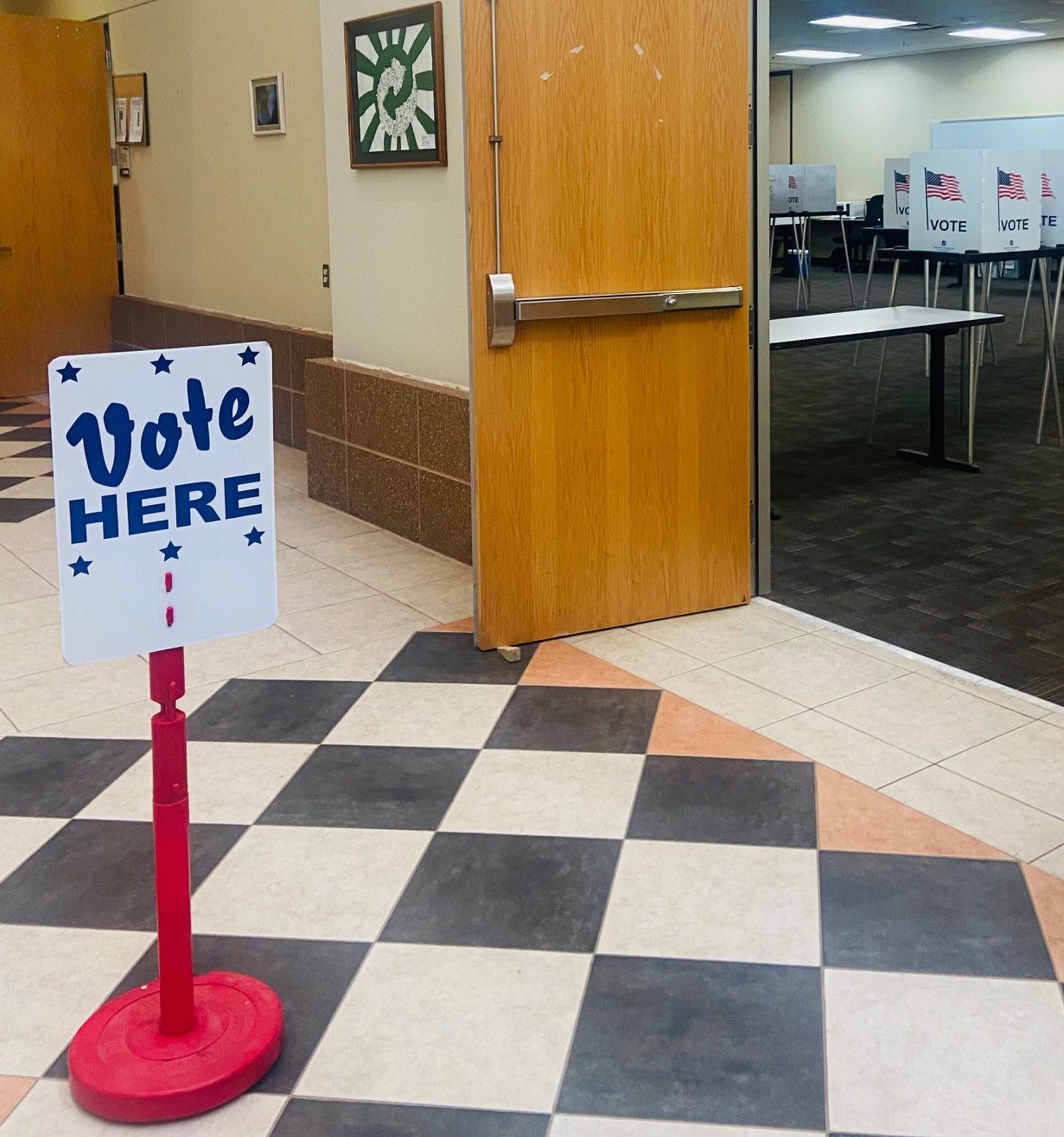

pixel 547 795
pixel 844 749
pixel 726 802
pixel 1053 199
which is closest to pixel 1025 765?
pixel 844 749

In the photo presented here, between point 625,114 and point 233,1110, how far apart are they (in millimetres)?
2551

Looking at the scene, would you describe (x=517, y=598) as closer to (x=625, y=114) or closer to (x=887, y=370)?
(x=625, y=114)

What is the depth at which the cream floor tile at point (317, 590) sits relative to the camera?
400cm

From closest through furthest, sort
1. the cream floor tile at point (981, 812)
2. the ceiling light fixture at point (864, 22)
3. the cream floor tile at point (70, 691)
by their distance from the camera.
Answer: the cream floor tile at point (981, 812) → the cream floor tile at point (70, 691) → the ceiling light fixture at point (864, 22)

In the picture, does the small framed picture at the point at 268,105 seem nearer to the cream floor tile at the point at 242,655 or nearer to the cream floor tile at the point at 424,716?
the cream floor tile at the point at 242,655

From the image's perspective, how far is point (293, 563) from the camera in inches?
174

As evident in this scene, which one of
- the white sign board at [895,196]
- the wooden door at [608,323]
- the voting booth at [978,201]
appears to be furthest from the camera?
the white sign board at [895,196]

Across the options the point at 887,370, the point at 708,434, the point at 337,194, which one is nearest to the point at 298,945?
the point at 708,434

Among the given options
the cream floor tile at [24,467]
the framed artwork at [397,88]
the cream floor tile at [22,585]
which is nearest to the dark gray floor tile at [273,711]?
the cream floor tile at [22,585]

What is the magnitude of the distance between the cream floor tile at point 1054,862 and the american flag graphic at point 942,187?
4457 mm

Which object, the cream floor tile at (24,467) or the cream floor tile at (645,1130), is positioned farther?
the cream floor tile at (24,467)

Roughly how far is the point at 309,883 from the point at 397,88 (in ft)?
9.46

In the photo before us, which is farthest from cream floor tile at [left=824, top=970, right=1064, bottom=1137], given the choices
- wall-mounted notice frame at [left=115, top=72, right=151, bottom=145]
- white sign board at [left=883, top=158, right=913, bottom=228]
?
white sign board at [left=883, top=158, right=913, bottom=228]

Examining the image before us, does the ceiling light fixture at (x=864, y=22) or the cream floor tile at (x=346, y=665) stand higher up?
the ceiling light fixture at (x=864, y=22)
